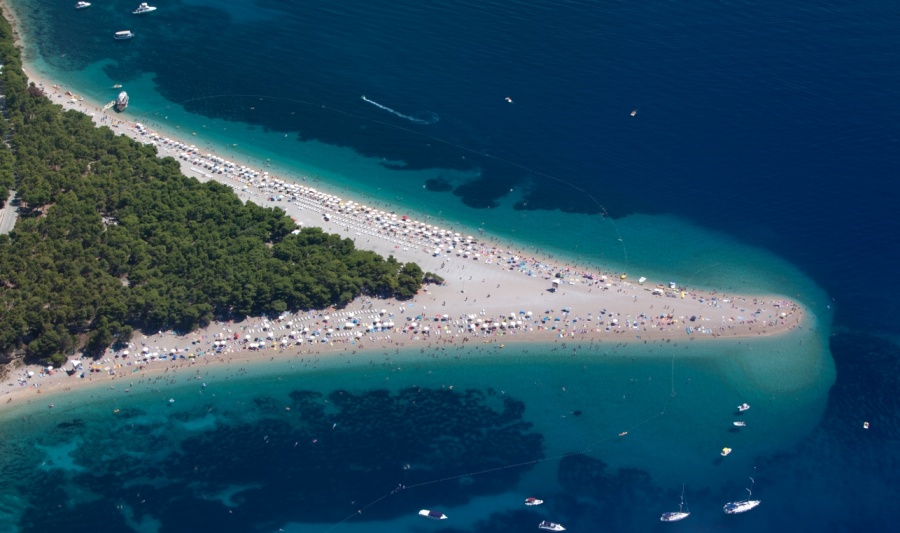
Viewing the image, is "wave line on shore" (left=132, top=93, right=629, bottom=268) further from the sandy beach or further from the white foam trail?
the sandy beach

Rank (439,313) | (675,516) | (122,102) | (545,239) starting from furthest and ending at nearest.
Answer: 1. (122,102)
2. (545,239)
3. (439,313)
4. (675,516)

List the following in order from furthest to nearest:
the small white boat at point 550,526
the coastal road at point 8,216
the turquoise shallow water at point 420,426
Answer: the coastal road at point 8,216, the turquoise shallow water at point 420,426, the small white boat at point 550,526

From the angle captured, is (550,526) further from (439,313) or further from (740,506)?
(439,313)

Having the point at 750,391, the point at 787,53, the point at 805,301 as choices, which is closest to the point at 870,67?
the point at 787,53

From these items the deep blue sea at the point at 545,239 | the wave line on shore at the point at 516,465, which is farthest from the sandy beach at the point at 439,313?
the wave line on shore at the point at 516,465

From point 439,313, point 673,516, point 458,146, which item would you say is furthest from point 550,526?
point 458,146

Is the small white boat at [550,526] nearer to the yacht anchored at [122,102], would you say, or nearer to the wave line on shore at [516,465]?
the wave line on shore at [516,465]

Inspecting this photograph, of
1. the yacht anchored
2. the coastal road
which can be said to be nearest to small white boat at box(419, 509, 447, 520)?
the coastal road
